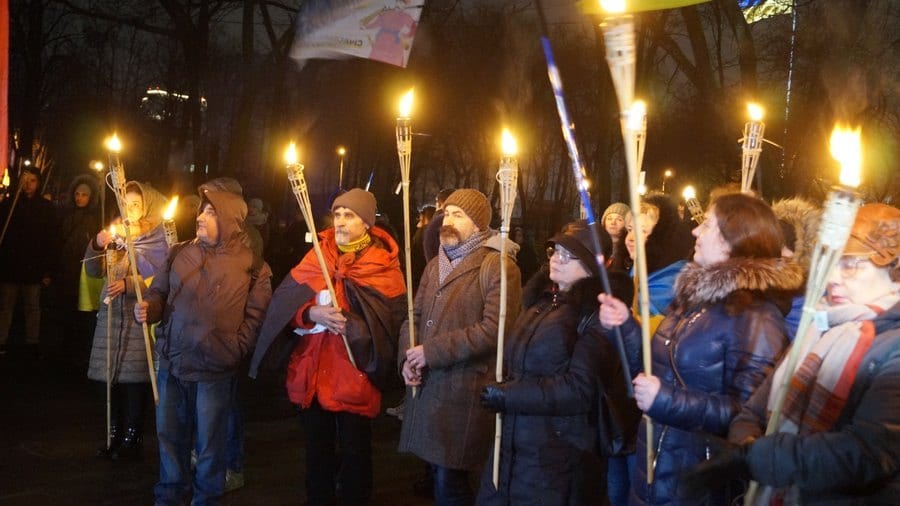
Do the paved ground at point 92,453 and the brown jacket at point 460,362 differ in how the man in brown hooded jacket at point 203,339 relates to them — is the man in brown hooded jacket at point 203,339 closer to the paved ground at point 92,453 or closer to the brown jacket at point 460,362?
the paved ground at point 92,453

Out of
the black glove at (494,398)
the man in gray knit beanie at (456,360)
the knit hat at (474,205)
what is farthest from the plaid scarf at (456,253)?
the black glove at (494,398)

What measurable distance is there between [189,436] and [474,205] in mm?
2264

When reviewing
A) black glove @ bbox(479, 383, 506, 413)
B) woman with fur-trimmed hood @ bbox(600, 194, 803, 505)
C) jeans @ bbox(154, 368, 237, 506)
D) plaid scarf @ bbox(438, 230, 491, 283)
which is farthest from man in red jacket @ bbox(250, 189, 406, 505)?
woman with fur-trimmed hood @ bbox(600, 194, 803, 505)

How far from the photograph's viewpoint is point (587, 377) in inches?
157

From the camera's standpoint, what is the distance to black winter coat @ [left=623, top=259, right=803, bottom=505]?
3.18m

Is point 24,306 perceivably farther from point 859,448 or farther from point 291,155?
point 859,448

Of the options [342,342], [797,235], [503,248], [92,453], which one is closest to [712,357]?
[503,248]

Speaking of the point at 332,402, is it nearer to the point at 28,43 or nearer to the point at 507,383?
the point at 507,383

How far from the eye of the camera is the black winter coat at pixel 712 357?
3180mm

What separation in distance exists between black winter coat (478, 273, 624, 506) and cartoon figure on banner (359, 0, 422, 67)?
109 inches

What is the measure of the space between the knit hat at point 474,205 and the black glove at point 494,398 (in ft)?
4.58

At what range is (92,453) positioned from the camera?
679 cm

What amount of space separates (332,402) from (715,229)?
8.36 ft

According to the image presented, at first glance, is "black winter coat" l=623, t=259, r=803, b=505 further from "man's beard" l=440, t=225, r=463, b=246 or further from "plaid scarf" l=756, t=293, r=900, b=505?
"man's beard" l=440, t=225, r=463, b=246
